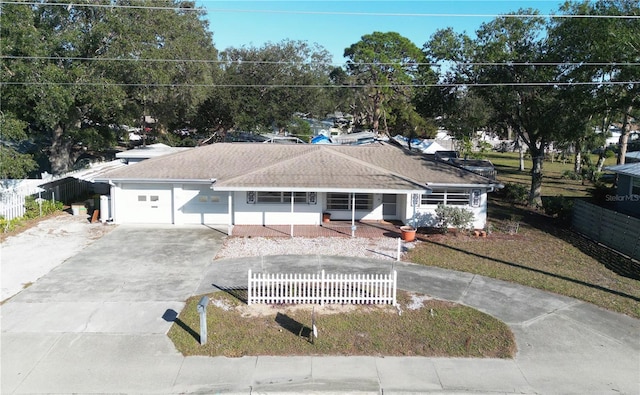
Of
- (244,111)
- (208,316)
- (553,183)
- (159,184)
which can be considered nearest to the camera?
(208,316)

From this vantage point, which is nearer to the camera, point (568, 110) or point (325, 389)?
point (325, 389)

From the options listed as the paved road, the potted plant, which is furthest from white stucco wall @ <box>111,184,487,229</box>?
the paved road

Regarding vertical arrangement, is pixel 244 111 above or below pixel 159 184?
above

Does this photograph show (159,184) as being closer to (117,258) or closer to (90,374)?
(117,258)

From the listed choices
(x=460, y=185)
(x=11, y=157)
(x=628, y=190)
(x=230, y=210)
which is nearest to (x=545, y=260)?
(x=460, y=185)

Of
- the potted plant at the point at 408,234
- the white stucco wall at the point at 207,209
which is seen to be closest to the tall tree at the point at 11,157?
the white stucco wall at the point at 207,209

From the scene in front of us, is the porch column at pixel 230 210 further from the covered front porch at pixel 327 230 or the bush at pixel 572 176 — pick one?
the bush at pixel 572 176

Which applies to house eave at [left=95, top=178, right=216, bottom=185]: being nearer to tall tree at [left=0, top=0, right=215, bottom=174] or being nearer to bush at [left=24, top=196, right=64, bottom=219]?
bush at [left=24, top=196, right=64, bottom=219]

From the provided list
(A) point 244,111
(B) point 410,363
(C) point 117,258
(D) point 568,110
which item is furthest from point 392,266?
(A) point 244,111
